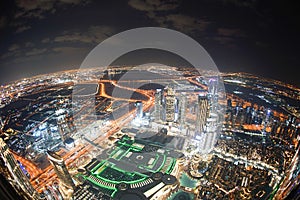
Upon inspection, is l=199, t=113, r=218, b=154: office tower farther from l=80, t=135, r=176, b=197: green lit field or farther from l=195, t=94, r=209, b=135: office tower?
l=80, t=135, r=176, b=197: green lit field

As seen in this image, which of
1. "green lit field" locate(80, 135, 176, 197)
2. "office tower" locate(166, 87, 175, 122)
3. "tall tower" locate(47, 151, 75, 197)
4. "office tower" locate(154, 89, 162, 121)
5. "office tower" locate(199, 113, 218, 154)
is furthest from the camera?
"office tower" locate(154, 89, 162, 121)

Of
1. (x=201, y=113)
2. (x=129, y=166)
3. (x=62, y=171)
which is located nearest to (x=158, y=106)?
(x=201, y=113)

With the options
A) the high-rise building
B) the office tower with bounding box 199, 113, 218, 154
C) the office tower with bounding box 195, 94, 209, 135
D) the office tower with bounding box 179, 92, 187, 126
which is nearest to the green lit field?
the high-rise building

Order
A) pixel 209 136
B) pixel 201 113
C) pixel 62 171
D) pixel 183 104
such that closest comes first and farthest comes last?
pixel 62 171 < pixel 209 136 < pixel 201 113 < pixel 183 104

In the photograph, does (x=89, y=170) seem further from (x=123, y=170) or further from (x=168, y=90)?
(x=168, y=90)

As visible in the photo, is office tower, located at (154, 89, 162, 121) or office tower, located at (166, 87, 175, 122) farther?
office tower, located at (154, 89, 162, 121)

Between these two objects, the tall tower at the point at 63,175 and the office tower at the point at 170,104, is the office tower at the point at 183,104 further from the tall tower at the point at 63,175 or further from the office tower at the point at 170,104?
the tall tower at the point at 63,175

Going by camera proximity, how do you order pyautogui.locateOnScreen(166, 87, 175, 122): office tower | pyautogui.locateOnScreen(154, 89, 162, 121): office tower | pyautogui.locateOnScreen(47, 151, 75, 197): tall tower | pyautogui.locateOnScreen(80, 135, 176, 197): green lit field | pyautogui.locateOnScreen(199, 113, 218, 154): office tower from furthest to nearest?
pyautogui.locateOnScreen(154, 89, 162, 121): office tower
pyautogui.locateOnScreen(166, 87, 175, 122): office tower
pyautogui.locateOnScreen(199, 113, 218, 154): office tower
pyautogui.locateOnScreen(80, 135, 176, 197): green lit field
pyautogui.locateOnScreen(47, 151, 75, 197): tall tower

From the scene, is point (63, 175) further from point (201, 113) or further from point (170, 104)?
point (201, 113)

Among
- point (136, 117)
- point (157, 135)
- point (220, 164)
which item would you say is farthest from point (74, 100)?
point (220, 164)
